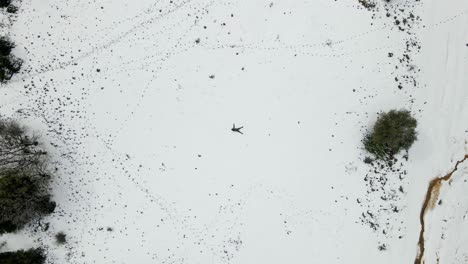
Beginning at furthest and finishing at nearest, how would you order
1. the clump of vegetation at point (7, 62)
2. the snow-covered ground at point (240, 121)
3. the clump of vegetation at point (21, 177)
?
the snow-covered ground at point (240, 121) < the clump of vegetation at point (7, 62) < the clump of vegetation at point (21, 177)

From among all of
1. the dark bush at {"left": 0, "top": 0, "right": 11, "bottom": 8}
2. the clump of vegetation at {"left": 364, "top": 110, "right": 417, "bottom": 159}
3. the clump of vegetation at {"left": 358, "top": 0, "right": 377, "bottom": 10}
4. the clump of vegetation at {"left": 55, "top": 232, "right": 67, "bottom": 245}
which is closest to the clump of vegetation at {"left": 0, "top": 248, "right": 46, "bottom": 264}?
the clump of vegetation at {"left": 55, "top": 232, "right": 67, "bottom": 245}

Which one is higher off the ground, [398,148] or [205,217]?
[398,148]

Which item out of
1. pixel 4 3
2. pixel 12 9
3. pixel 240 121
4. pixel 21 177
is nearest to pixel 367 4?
pixel 240 121

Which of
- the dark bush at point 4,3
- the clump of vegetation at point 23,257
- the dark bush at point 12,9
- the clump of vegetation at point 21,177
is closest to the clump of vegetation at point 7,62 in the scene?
the dark bush at point 12,9

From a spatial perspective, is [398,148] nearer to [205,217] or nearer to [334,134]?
[334,134]

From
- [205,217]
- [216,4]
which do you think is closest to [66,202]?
[205,217]

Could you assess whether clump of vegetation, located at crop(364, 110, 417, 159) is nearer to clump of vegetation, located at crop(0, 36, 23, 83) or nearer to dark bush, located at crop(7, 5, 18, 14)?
clump of vegetation, located at crop(0, 36, 23, 83)

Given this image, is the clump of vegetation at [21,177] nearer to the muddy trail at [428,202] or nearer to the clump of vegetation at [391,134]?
the clump of vegetation at [391,134]
